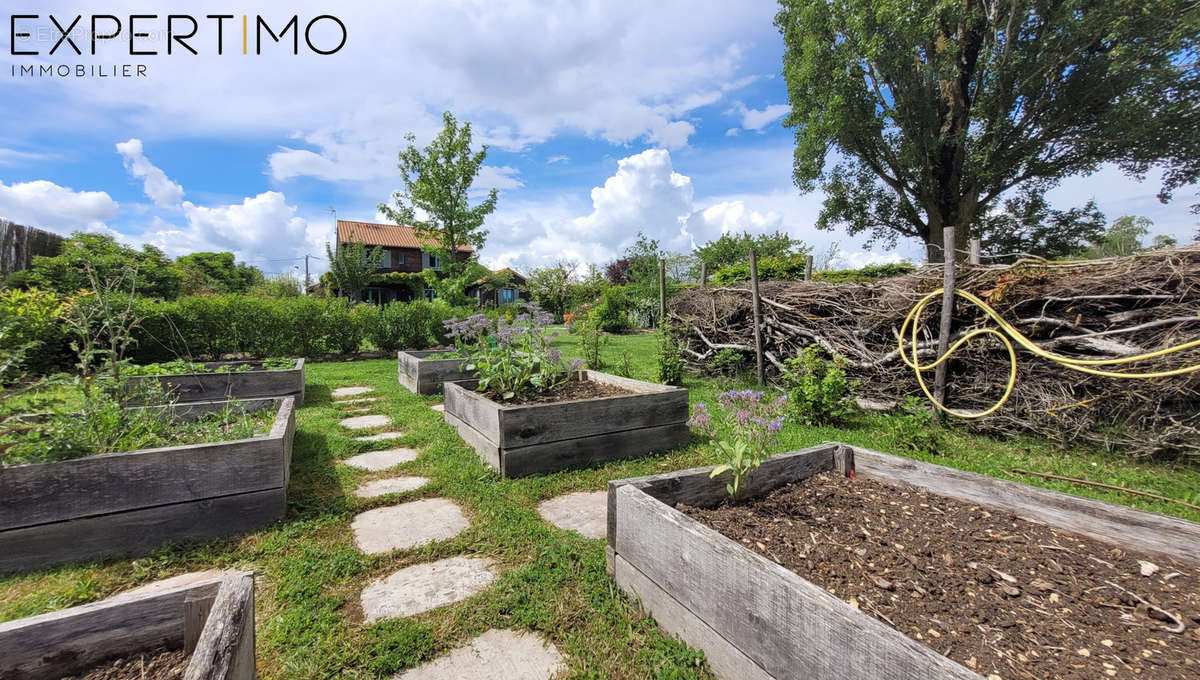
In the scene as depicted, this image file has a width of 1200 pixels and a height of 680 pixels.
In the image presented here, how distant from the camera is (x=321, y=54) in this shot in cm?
495

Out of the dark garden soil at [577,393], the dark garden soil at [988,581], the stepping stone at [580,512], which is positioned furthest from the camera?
the dark garden soil at [577,393]

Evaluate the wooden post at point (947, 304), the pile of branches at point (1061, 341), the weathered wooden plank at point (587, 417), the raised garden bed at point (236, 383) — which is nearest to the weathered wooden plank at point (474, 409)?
the weathered wooden plank at point (587, 417)

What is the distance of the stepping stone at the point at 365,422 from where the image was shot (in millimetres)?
4652

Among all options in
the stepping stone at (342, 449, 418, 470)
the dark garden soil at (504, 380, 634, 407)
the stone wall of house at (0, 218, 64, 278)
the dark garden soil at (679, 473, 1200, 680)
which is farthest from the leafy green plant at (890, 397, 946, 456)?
the stone wall of house at (0, 218, 64, 278)

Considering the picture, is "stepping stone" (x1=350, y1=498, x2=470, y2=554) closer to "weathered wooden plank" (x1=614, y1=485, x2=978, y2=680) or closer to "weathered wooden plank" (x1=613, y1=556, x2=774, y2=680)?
"weathered wooden plank" (x1=613, y1=556, x2=774, y2=680)

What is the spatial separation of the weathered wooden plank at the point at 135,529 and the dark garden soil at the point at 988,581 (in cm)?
242

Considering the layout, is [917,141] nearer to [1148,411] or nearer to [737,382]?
[737,382]

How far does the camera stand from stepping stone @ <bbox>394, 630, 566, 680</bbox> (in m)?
1.55

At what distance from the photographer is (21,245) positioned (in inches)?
394

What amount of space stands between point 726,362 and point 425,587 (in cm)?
572

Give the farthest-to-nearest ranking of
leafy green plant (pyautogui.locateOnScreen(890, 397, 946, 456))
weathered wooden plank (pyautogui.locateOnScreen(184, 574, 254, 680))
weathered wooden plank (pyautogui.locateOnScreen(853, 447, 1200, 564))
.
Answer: leafy green plant (pyautogui.locateOnScreen(890, 397, 946, 456)) < weathered wooden plank (pyautogui.locateOnScreen(853, 447, 1200, 564)) < weathered wooden plank (pyautogui.locateOnScreen(184, 574, 254, 680))

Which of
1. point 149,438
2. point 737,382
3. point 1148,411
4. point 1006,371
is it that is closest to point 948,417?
point 1006,371

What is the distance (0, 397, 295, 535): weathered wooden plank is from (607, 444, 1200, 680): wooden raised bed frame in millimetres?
1999

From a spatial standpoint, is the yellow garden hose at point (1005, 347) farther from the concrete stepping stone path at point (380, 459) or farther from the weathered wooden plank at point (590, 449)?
the concrete stepping stone path at point (380, 459)
